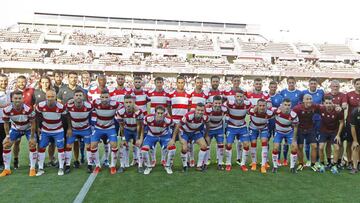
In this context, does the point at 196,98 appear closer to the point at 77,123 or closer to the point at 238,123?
the point at 238,123

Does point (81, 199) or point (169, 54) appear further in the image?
point (169, 54)

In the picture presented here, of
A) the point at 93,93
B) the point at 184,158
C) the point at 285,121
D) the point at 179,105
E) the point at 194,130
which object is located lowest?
the point at 184,158

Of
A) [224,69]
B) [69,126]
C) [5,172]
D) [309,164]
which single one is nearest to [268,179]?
[309,164]

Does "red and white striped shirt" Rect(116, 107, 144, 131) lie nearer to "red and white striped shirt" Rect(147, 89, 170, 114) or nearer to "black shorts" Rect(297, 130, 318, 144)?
"red and white striped shirt" Rect(147, 89, 170, 114)

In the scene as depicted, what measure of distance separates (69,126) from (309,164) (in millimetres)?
5103

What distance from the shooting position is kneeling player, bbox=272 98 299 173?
6875 millimetres

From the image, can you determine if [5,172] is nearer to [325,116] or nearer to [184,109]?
A: [184,109]

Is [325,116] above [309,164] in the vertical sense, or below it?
above

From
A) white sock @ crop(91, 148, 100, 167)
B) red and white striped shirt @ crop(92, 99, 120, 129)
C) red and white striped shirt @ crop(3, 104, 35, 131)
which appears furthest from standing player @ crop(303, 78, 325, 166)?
red and white striped shirt @ crop(3, 104, 35, 131)

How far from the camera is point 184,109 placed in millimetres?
7301

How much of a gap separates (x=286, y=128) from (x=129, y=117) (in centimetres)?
319

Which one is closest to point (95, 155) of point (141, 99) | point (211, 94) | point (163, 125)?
point (163, 125)

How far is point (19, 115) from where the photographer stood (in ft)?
21.3

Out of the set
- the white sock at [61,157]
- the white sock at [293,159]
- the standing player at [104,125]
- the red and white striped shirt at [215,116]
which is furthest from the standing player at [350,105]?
the white sock at [61,157]
